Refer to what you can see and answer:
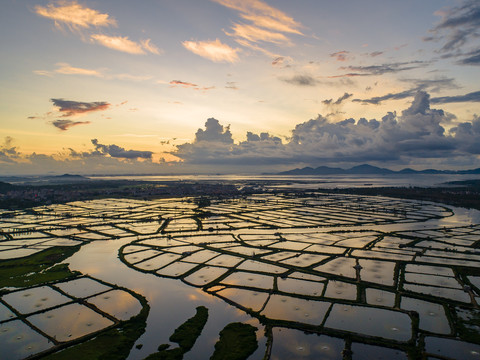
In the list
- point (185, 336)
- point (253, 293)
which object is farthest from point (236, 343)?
point (253, 293)

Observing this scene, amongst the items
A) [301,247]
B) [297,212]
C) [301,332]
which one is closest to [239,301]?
[301,332]

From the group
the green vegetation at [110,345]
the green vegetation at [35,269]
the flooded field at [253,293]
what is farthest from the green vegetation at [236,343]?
the green vegetation at [35,269]

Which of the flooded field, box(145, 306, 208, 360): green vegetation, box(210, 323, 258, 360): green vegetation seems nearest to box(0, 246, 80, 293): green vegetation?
the flooded field

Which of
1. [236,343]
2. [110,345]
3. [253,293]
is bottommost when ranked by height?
[110,345]

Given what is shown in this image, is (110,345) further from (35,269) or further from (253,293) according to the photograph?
(35,269)

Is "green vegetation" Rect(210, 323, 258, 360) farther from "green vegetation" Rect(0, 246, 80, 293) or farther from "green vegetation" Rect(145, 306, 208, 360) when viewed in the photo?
"green vegetation" Rect(0, 246, 80, 293)

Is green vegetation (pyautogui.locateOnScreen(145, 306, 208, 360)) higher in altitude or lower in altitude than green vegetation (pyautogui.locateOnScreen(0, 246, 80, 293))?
higher
